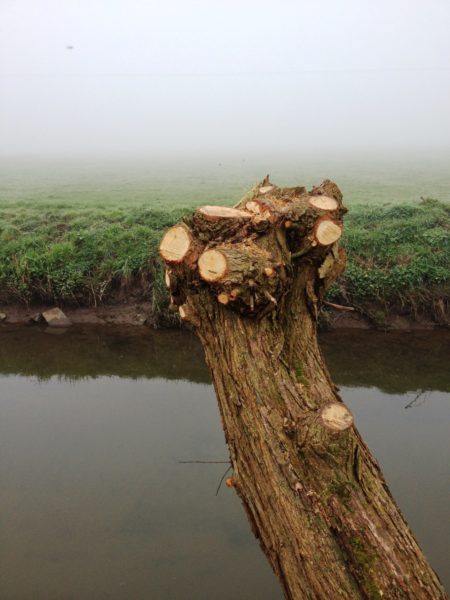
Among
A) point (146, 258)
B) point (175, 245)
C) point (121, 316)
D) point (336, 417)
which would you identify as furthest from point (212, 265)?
point (146, 258)

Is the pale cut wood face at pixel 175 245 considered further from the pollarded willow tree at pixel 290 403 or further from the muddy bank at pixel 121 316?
the muddy bank at pixel 121 316

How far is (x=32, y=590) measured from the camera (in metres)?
3.88

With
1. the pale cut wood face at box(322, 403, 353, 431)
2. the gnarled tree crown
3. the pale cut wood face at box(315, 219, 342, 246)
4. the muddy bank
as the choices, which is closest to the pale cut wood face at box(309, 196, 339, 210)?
the gnarled tree crown

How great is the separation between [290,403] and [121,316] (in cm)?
672

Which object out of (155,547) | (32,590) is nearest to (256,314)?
(155,547)

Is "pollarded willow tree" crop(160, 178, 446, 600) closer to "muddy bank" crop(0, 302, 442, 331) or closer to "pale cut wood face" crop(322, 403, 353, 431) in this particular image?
"pale cut wood face" crop(322, 403, 353, 431)

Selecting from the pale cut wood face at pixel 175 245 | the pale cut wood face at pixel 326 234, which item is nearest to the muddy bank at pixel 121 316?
the pale cut wood face at pixel 326 234

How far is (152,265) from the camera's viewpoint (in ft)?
30.4

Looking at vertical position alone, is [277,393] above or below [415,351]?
above

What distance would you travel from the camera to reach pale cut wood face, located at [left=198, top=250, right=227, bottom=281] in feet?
9.06

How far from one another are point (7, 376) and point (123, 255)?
9.98 ft

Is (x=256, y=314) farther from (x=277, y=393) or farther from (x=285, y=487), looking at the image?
(x=285, y=487)

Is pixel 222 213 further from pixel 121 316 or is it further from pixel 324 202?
pixel 121 316

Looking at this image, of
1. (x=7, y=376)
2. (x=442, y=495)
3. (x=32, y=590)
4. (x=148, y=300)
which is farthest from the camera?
(x=148, y=300)
